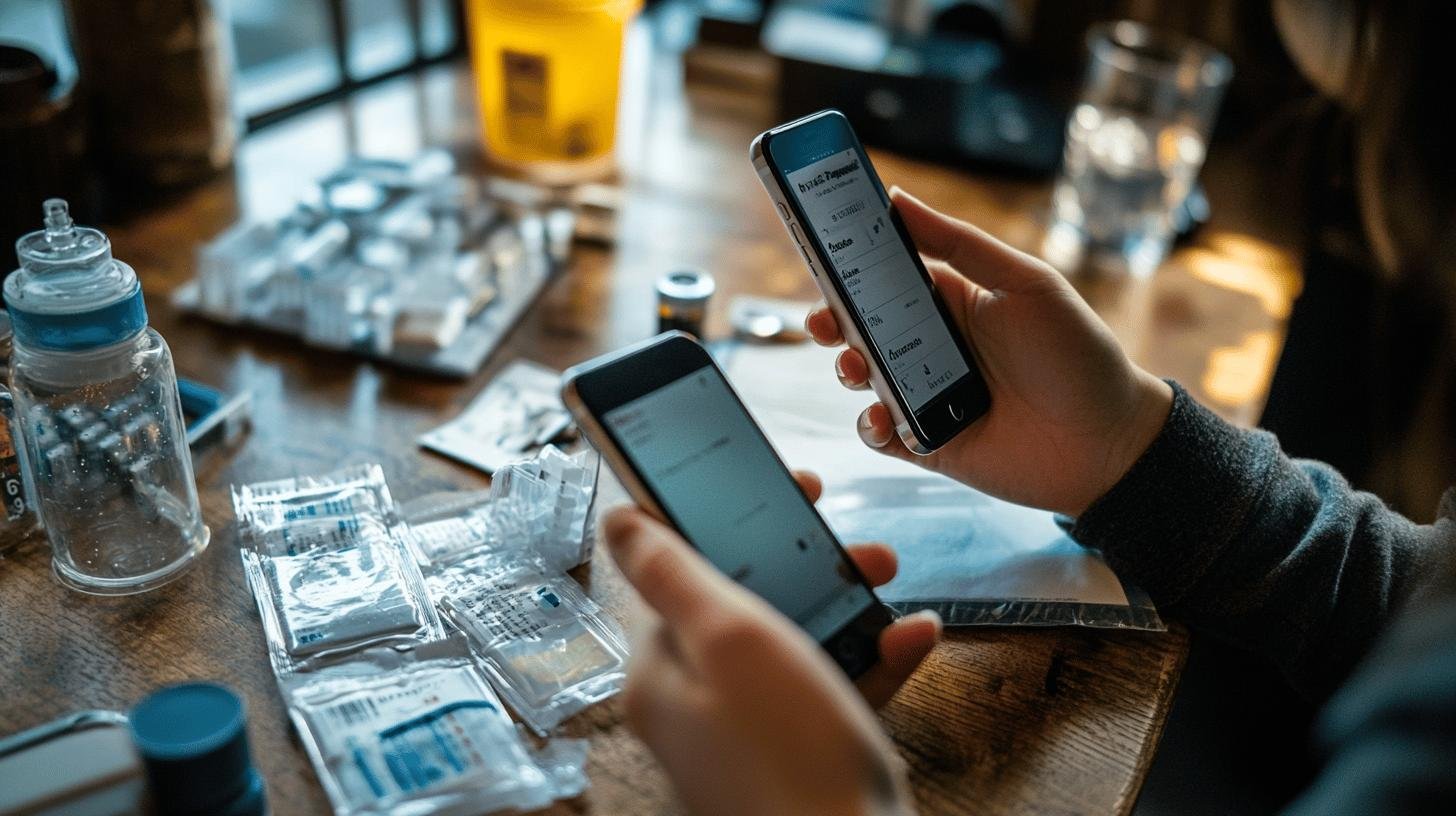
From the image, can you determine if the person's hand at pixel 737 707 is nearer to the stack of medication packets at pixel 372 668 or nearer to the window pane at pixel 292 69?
the stack of medication packets at pixel 372 668

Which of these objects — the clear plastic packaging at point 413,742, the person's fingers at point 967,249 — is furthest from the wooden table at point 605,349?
the person's fingers at point 967,249

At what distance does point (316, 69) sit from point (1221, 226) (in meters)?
1.15

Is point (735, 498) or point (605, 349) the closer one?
point (735, 498)

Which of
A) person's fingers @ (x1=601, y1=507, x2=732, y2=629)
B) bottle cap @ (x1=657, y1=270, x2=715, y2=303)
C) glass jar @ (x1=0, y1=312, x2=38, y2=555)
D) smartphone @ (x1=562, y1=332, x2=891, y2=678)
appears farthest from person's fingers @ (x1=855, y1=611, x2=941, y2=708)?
glass jar @ (x1=0, y1=312, x2=38, y2=555)

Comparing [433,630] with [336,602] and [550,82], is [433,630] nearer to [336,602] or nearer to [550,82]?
[336,602]

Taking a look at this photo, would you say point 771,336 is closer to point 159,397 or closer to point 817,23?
point 159,397

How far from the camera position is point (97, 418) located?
24.1 inches

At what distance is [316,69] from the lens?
138 cm

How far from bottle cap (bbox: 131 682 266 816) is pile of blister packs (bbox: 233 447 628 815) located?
0.17 ft

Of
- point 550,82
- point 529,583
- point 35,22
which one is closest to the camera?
point 529,583

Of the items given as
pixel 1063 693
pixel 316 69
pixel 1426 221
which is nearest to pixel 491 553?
pixel 1063 693

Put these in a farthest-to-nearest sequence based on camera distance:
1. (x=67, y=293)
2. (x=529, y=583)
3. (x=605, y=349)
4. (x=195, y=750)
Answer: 1. (x=605, y=349)
2. (x=529, y=583)
3. (x=67, y=293)
4. (x=195, y=750)

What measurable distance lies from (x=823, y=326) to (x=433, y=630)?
340mm

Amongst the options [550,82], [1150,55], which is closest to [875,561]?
[550,82]
